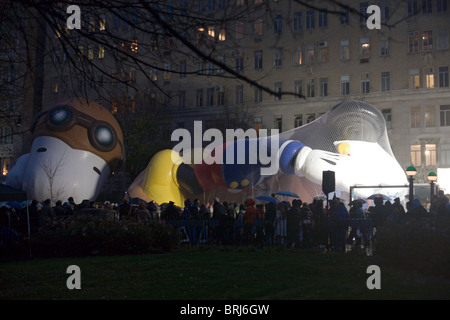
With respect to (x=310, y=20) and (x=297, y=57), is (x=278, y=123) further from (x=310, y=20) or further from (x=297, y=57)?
(x=310, y=20)

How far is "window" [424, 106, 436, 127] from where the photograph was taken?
44031 mm

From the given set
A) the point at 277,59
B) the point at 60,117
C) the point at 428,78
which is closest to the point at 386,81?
the point at 428,78

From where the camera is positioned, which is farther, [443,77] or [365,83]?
[365,83]

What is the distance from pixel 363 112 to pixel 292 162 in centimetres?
570

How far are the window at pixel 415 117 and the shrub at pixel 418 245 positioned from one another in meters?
34.2

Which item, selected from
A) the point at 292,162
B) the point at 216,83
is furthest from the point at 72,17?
the point at 216,83

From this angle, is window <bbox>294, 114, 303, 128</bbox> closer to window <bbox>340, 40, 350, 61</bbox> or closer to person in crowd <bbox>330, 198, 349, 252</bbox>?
window <bbox>340, 40, 350, 61</bbox>

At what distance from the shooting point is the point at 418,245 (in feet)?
38.0

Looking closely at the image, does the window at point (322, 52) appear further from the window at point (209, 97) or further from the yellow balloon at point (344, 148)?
the yellow balloon at point (344, 148)

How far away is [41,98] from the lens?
2402 inches

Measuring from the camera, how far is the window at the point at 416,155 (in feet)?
145

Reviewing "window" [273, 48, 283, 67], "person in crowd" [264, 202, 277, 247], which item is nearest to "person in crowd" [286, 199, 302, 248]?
"person in crowd" [264, 202, 277, 247]

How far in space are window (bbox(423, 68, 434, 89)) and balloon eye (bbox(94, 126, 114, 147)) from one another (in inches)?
1027

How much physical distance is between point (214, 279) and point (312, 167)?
15.8 meters
